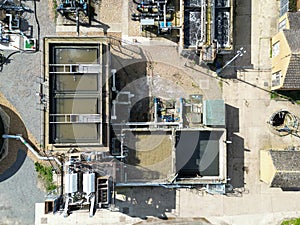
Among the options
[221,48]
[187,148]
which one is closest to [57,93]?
[187,148]

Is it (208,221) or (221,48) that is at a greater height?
(221,48)

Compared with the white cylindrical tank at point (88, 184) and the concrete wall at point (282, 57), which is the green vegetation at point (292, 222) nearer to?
the concrete wall at point (282, 57)

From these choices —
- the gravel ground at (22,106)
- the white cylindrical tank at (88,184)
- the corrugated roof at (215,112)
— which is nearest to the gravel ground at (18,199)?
the gravel ground at (22,106)

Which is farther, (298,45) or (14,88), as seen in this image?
(14,88)

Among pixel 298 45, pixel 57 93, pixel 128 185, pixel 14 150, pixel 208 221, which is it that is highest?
pixel 298 45

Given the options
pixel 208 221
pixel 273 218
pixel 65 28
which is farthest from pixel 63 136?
pixel 273 218

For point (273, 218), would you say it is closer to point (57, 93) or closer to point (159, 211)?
point (159, 211)

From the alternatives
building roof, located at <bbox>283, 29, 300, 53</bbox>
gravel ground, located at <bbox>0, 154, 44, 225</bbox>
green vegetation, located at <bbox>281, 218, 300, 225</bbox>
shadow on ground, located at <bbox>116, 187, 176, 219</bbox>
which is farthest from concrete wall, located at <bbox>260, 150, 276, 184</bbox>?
gravel ground, located at <bbox>0, 154, 44, 225</bbox>
